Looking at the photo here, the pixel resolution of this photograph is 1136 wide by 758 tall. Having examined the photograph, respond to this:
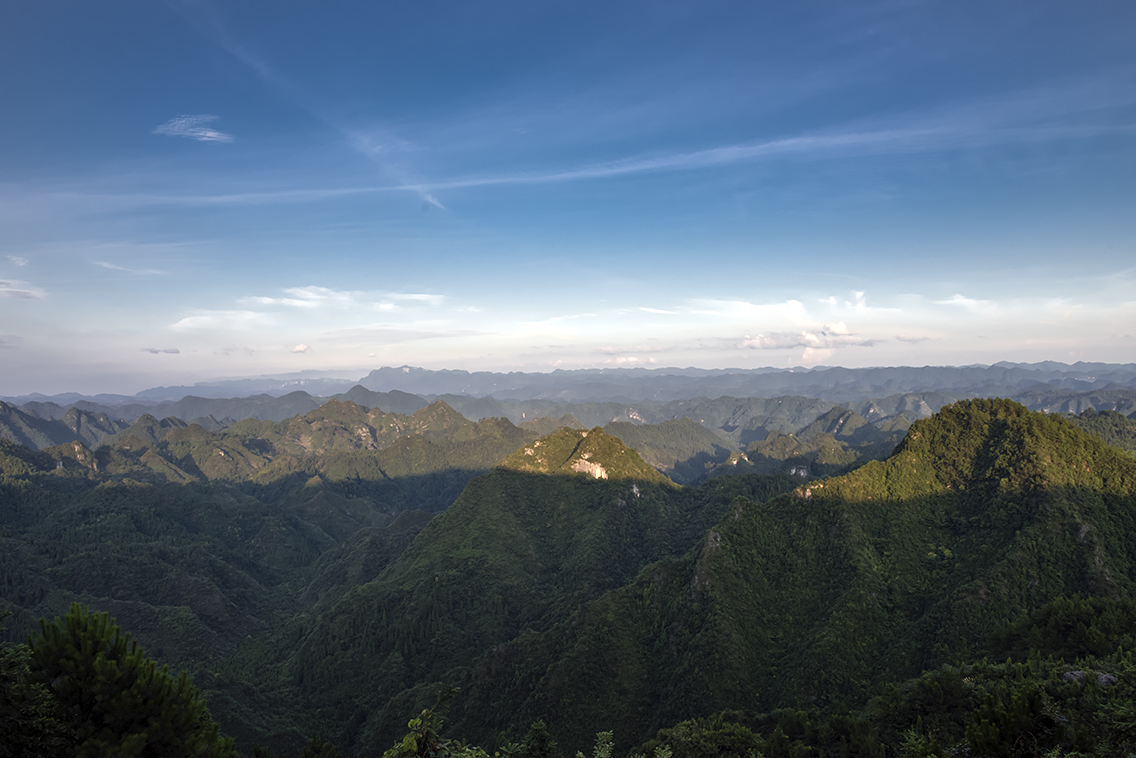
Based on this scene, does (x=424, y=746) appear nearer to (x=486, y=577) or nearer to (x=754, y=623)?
(x=754, y=623)

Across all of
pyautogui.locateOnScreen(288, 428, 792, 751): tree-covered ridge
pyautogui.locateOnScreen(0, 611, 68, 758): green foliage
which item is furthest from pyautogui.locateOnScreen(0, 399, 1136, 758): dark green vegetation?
pyautogui.locateOnScreen(288, 428, 792, 751): tree-covered ridge

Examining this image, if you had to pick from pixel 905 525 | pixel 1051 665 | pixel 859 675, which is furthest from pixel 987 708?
pixel 905 525

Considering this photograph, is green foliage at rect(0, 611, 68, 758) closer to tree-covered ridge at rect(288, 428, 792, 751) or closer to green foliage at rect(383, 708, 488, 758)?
green foliage at rect(383, 708, 488, 758)

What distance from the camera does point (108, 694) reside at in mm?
26281

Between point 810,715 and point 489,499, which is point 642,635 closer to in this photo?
point 810,715

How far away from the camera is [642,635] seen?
4154 inches

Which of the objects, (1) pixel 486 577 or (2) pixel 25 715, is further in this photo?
(1) pixel 486 577

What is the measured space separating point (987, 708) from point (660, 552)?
489ft

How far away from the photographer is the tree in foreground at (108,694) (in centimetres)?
2525

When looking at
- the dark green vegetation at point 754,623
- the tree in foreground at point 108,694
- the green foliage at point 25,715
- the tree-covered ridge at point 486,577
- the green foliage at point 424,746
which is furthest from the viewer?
the tree-covered ridge at point 486,577

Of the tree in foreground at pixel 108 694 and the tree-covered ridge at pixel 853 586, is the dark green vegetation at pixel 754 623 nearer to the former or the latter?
the tree-covered ridge at pixel 853 586

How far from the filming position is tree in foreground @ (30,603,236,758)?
25250 millimetres

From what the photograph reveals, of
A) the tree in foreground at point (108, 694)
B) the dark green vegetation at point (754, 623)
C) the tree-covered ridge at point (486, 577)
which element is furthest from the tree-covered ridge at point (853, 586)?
the tree in foreground at point (108, 694)

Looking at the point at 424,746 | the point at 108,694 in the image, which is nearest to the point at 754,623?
the point at 424,746
